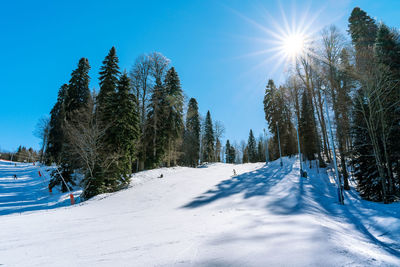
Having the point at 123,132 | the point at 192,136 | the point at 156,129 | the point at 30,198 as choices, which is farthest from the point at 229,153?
the point at 30,198

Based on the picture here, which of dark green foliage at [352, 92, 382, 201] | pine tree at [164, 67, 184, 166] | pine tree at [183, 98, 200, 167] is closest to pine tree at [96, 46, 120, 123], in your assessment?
pine tree at [164, 67, 184, 166]

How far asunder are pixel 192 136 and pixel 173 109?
51.5 feet

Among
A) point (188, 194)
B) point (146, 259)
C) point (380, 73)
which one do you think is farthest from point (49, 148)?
point (380, 73)

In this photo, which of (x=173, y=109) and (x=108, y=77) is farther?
(x=173, y=109)

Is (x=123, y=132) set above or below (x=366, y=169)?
above

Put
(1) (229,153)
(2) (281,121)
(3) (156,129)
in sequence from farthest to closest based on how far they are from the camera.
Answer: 1. (1) (229,153)
2. (2) (281,121)
3. (3) (156,129)

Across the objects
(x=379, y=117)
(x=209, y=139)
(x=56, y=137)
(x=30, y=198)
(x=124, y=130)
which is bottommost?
(x=30, y=198)

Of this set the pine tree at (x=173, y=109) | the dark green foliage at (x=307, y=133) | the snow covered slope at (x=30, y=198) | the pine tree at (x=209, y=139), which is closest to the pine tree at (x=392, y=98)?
the dark green foliage at (x=307, y=133)

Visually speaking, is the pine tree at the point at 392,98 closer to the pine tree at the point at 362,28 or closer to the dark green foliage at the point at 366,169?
the dark green foliage at the point at 366,169

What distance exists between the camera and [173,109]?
90.5 feet

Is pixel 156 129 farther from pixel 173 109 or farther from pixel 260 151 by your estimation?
pixel 260 151

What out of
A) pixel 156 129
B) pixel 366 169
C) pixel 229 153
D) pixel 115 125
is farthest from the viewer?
pixel 229 153

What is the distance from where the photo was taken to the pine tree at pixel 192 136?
42.4m

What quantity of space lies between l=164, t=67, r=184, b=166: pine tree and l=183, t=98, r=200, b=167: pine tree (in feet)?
38.8
